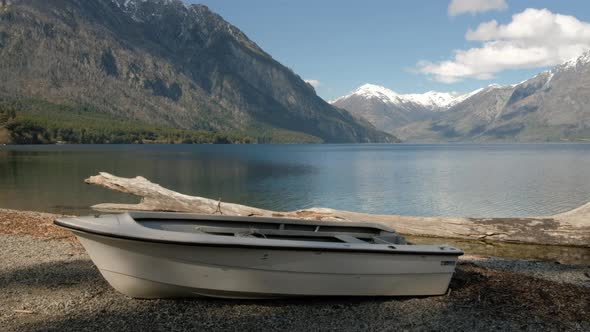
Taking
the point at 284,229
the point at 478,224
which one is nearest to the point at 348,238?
the point at 284,229

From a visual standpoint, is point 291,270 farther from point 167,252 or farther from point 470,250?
point 470,250

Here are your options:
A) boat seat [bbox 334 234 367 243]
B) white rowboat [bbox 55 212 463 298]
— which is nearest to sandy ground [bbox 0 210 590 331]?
white rowboat [bbox 55 212 463 298]

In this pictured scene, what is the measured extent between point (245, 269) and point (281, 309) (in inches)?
50.1

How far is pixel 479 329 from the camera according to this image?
899 cm

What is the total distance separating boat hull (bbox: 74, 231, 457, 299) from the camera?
916cm

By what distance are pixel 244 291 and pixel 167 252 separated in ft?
5.85

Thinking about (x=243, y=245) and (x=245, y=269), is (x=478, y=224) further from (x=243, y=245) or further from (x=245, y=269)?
(x=243, y=245)

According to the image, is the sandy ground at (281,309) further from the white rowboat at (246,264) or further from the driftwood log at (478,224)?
the driftwood log at (478,224)

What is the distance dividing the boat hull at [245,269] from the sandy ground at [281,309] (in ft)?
1.11

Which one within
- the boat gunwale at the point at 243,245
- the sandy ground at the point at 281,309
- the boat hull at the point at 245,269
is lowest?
the sandy ground at the point at 281,309

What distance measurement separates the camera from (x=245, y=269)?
367 inches

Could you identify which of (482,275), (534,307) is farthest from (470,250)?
(534,307)

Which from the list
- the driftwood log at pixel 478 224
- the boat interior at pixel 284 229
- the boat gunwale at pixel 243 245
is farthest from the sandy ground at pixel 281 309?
the driftwood log at pixel 478 224

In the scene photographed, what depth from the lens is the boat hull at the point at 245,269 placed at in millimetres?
9156
